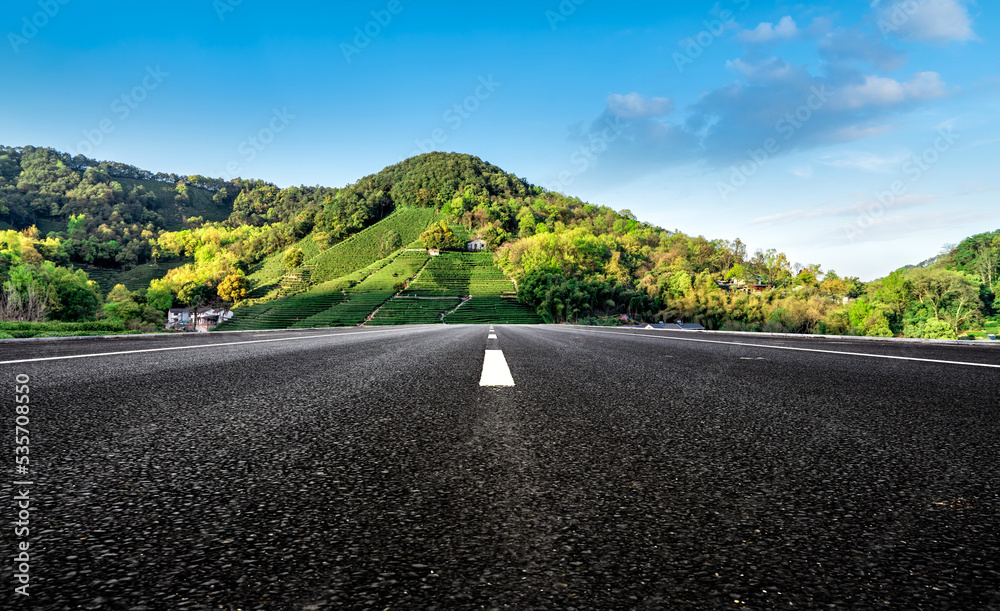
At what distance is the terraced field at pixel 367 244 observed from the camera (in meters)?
107

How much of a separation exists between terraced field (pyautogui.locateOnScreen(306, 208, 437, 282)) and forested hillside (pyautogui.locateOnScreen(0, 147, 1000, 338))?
0.65 m

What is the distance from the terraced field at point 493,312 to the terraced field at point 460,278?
5722 mm

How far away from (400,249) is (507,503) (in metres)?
124

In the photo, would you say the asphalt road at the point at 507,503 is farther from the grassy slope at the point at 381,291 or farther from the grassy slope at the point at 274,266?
the grassy slope at the point at 274,266

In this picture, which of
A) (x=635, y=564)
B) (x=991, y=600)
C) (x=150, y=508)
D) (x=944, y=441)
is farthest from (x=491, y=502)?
(x=944, y=441)

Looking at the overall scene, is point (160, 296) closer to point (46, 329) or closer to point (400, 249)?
point (400, 249)

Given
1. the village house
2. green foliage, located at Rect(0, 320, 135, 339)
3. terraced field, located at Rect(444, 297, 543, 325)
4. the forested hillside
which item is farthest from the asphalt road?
the village house

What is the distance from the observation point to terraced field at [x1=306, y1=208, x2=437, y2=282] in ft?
350

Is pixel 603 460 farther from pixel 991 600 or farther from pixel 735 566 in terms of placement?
pixel 991 600

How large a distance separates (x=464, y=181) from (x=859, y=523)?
177 meters

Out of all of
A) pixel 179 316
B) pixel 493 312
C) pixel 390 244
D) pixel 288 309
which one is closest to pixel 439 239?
pixel 390 244

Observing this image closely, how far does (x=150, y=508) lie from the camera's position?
1.10 m

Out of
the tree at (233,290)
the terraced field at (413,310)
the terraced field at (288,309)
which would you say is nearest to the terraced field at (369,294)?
the terraced field at (288,309)
